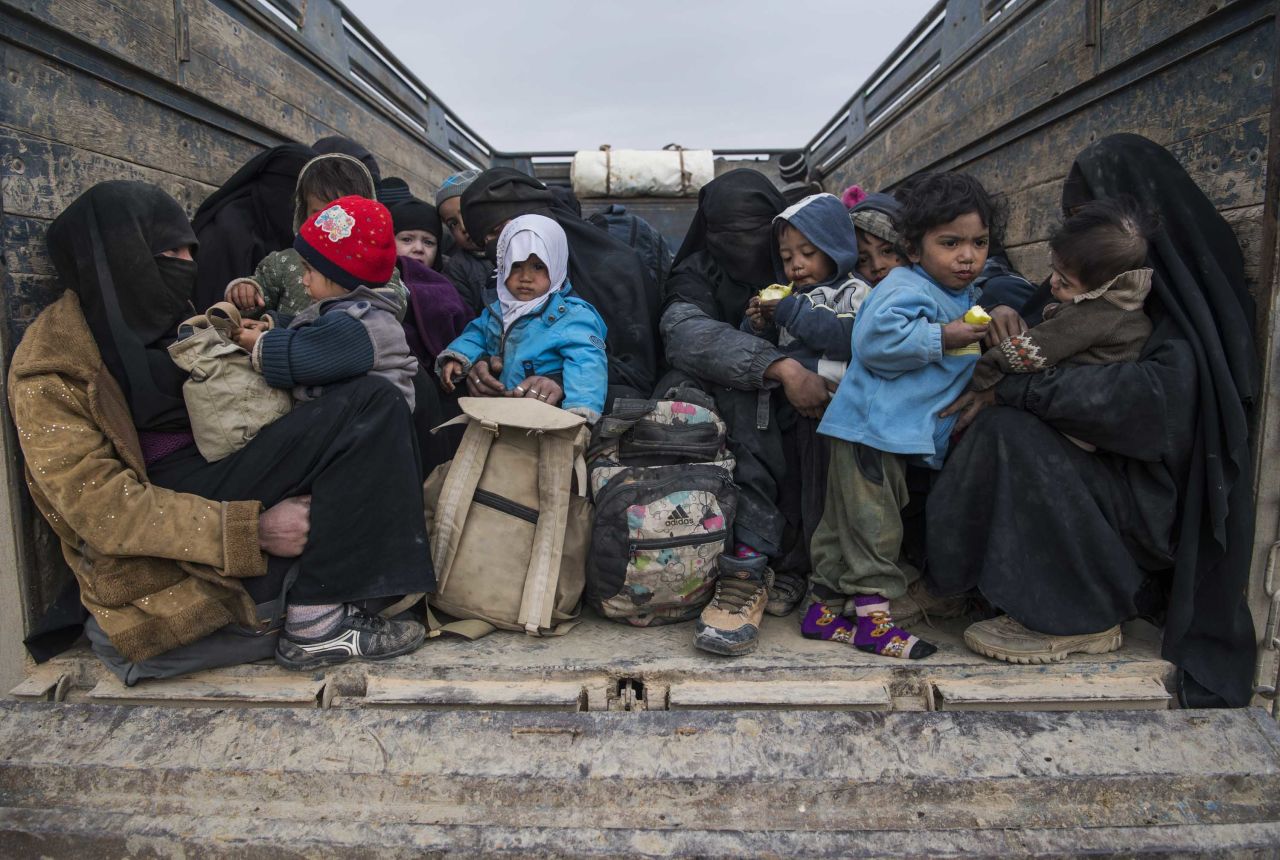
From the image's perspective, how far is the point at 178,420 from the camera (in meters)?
1.92

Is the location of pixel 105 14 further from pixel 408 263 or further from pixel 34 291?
pixel 408 263

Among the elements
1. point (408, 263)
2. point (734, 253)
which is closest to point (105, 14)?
point (408, 263)

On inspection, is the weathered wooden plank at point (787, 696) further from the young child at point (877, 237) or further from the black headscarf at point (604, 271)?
the young child at point (877, 237)

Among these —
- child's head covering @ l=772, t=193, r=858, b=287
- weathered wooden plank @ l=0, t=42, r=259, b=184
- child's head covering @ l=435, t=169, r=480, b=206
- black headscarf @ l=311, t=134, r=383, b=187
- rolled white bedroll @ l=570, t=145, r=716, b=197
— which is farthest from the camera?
rolled white bedroll @ l=570, t=145, r=716, b=197

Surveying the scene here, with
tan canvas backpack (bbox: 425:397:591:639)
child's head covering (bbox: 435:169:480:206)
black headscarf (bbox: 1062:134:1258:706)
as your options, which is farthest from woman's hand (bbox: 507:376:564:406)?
black headscarf (bbox: 1062:134:1258:706)

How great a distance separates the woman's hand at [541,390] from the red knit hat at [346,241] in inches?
21.7

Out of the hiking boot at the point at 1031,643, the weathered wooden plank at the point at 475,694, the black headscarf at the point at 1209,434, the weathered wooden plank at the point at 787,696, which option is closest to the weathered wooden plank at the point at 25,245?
the weathered wooden plank at the point at 475,694

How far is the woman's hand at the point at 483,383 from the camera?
2434 mm

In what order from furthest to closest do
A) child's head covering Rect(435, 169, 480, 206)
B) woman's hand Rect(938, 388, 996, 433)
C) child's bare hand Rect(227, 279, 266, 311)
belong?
child's head covering Rect(435, 169, 480, 206), child's bare hand Rect(227, 279, 266, 311), woman's hand Rect(938, 388, 996, 433)

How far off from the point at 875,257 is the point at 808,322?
0.46 meters

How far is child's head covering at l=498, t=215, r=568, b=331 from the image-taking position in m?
2.45

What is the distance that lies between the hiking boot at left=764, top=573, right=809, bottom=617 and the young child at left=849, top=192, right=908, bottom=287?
101cm

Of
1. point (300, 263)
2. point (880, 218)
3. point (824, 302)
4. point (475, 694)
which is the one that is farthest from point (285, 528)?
point (880, 218)

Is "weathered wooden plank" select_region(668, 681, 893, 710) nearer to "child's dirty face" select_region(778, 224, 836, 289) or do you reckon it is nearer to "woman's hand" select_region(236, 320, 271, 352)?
"child's dirty face" select_region(778, 224, 836, 289)
